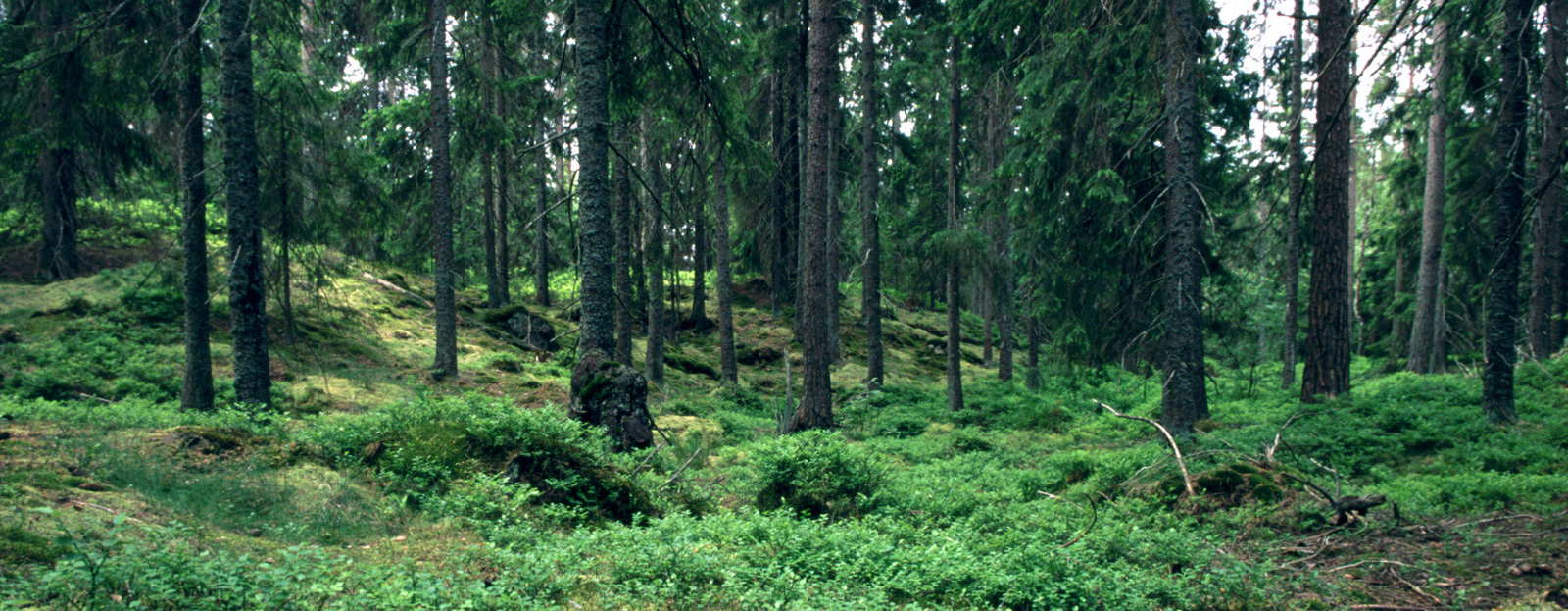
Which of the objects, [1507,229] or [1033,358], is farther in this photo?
[1033,358]

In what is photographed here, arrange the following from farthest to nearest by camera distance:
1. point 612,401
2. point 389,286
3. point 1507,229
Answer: point 389,286 < point 1507,229 < point 612,401

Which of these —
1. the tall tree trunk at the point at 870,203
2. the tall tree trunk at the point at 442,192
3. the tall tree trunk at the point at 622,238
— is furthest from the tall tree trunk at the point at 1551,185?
the tall tree trunk at the point at 442,192

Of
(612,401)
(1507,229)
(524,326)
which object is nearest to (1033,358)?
(1507,229)

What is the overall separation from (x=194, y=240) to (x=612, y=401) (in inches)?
271

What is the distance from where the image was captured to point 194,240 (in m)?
10.5

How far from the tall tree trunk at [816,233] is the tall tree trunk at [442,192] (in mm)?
7773

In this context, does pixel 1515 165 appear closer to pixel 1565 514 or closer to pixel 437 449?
pixel 1565 514

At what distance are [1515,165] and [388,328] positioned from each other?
21.1 meters

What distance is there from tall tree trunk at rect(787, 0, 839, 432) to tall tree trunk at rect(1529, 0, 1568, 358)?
8.52 meters

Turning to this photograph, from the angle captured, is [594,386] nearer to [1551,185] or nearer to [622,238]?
[622,238]

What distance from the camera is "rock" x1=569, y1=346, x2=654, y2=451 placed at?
8.70 m

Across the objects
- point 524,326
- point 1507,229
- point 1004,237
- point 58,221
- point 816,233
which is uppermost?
point 1004,237

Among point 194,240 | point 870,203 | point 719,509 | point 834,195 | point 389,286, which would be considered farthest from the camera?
point 389,286

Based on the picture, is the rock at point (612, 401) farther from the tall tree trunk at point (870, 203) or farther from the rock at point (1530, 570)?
the tall tree trunk at point (870, 203)
